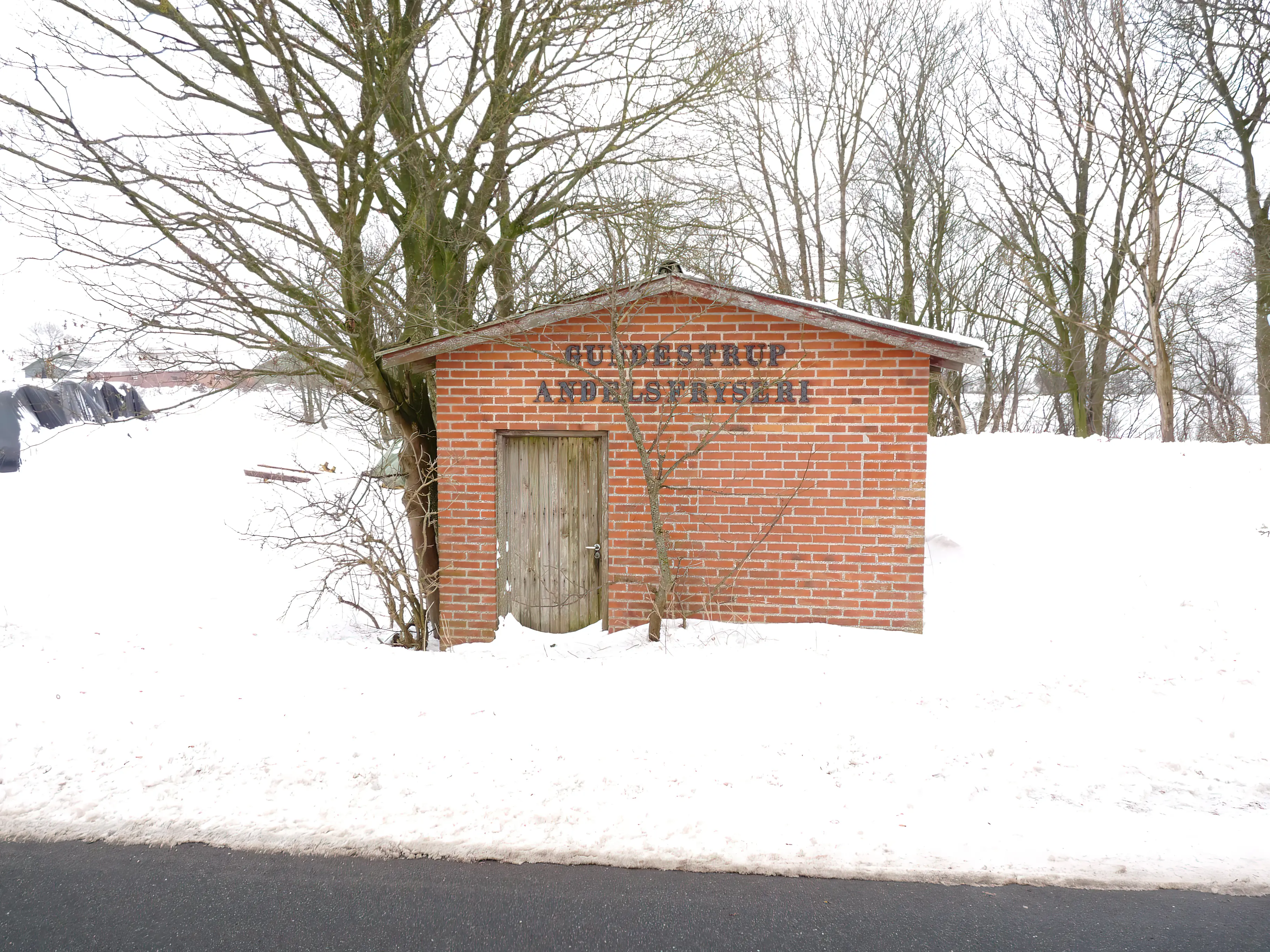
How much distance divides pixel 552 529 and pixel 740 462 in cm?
181

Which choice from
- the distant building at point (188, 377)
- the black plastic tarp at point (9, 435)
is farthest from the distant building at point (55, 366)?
the black plastic tarp at point (9, 435)

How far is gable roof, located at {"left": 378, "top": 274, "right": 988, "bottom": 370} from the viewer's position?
6059 mm

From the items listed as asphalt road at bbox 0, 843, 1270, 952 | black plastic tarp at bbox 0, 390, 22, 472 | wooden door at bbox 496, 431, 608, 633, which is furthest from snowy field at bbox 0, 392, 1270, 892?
black plastic tarp at bbox 0, 390, 22, 472

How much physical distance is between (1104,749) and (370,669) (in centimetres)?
491

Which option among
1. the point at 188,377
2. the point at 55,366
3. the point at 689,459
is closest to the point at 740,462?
the point at 689,459

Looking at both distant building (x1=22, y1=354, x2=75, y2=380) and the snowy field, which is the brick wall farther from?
distant building (x1=22, y1=354, x2=75, y2=380)

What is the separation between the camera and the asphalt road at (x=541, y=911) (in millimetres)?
2855

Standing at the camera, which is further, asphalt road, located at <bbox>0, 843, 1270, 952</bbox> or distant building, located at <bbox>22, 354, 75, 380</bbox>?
distant building, located at <bbox>22, 354, 75, 380</bbox>

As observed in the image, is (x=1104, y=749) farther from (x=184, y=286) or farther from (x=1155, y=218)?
(x=1155, y=218)

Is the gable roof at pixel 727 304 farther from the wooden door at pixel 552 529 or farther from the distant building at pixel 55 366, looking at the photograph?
the distant building at pixel 55 366

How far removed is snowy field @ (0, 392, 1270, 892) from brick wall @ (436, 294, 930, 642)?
1.35 feet

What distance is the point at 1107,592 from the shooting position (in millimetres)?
7836

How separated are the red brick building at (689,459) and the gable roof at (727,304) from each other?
0.02 meters

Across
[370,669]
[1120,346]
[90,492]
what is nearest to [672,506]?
[370,669]
